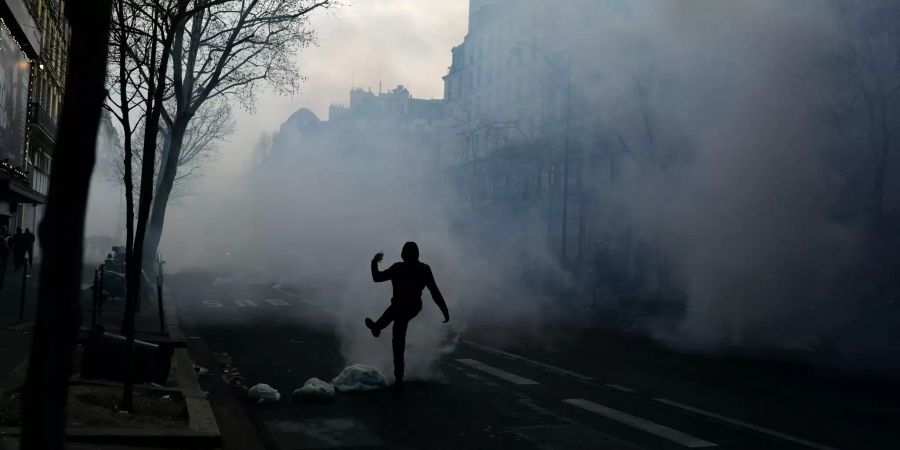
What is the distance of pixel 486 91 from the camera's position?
96.3 feet

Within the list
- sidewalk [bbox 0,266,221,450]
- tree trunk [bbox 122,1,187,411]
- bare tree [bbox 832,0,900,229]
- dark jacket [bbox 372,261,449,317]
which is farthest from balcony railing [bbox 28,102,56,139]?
bare tree [bbox 832,0,900,229]

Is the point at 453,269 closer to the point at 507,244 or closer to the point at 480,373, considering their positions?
the point at 480,373

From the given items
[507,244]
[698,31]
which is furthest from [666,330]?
[507,244]

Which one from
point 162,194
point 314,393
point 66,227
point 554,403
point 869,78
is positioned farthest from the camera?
point 162,194

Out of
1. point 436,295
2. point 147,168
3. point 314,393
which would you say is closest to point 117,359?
point 314,393

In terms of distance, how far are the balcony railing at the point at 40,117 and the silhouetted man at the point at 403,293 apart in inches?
685

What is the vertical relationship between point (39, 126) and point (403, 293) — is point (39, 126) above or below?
above

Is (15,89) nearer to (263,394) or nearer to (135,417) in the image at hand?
(263,394)

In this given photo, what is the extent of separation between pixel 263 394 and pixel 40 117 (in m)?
23.4

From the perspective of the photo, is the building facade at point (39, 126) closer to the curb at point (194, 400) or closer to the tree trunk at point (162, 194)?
the tree trunk at point (162, 194)

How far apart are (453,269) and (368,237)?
9459 millimetres

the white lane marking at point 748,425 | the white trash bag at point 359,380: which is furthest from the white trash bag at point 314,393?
the white lane marking at point 748,425

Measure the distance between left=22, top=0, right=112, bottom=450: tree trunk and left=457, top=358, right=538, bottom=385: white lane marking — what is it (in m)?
5.14

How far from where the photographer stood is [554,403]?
5.72 m
